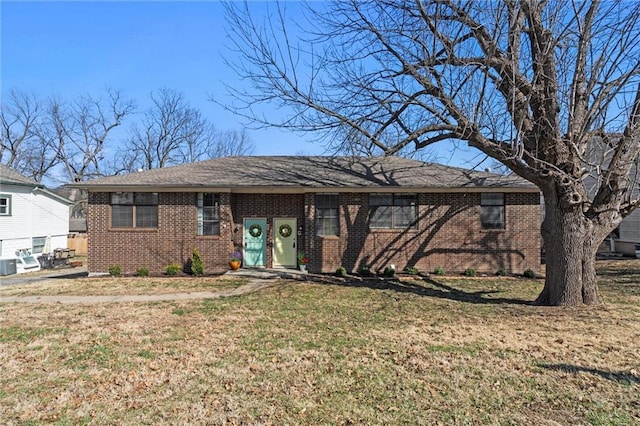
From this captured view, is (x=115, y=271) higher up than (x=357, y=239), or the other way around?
(x=357, y=239)

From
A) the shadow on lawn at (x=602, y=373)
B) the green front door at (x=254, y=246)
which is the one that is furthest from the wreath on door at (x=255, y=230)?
the shadow on lawn at (x=602, y=373)

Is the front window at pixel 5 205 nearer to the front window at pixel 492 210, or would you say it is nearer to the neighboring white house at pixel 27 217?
the neighboring white house at pixel 27 217

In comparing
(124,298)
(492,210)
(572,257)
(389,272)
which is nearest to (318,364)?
(572,257)

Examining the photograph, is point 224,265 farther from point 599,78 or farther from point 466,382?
point 599,78

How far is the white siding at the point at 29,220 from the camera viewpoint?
1933 cm

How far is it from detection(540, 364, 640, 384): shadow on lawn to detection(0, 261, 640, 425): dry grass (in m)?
0.02

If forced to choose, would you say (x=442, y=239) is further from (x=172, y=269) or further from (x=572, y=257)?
(x=172, y=269)

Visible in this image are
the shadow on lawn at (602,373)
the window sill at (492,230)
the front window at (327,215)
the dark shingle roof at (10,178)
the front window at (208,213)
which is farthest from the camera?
the dark shingle roof at (10,178)

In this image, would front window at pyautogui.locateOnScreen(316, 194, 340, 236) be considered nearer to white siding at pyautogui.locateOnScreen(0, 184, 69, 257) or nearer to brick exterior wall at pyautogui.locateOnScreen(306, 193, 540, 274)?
brick exterior wall at pyautogui.locateOnScreen(306, 193, 540, 274)

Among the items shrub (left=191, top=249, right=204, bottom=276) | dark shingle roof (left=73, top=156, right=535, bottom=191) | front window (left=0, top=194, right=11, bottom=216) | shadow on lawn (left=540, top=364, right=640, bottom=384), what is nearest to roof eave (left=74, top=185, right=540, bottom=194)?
dark shingle roof (left=73, top=156, right=535, bottom=191)

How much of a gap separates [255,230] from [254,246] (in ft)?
2.16

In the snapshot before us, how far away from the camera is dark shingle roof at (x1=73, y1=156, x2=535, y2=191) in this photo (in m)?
14.6

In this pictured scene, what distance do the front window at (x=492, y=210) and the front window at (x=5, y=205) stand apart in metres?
22.0

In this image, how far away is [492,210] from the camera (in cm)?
1533
